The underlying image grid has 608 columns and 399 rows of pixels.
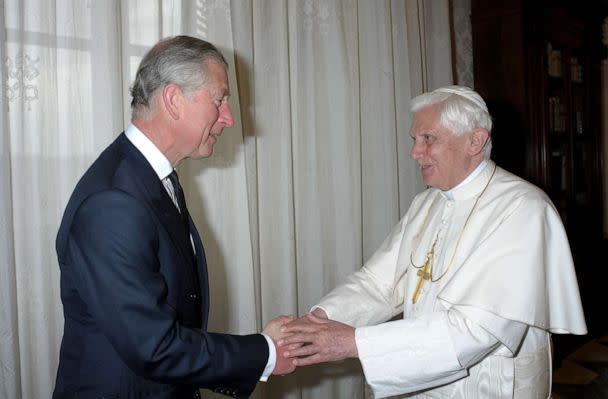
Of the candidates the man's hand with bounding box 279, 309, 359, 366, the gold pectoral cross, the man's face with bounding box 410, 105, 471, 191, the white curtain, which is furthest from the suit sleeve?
the man's face with bounding box 410, 105, 471, 191

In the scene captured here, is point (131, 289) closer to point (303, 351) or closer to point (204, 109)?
point (204, 109)

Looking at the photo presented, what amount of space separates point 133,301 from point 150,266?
0.09m

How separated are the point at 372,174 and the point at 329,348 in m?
1.51

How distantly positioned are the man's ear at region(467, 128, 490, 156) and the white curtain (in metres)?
0.95

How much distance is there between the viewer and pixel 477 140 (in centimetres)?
196

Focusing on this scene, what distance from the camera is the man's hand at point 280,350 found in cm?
162

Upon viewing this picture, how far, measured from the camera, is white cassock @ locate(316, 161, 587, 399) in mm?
1689

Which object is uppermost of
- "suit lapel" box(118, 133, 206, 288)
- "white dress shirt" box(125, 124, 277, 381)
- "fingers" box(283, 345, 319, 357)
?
"white dress shirt" box(125, 124, 277, 381)

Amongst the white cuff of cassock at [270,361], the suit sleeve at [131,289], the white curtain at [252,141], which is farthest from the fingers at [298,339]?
the white curtain at [252,141]

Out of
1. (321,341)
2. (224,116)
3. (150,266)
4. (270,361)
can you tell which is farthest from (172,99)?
(321,341)

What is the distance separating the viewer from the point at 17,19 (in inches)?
72.1

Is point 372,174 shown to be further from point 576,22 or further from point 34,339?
point 576,22

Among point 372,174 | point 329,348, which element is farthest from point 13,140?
point 372,174

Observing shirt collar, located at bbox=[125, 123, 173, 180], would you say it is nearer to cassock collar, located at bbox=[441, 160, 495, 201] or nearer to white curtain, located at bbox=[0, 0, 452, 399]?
white curtain, located at bbox=[0, 0, 452, 399]
